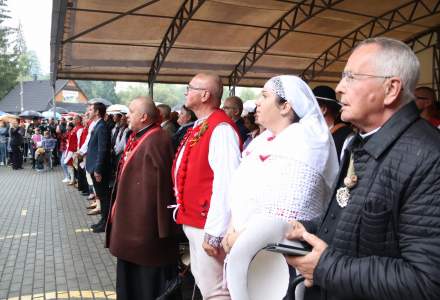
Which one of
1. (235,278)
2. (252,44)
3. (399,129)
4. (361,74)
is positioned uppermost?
(252,44)

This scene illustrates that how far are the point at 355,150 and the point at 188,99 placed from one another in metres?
1.86

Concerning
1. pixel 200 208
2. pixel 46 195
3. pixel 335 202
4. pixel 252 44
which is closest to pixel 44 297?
pixel 200 208

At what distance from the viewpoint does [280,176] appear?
1960mm

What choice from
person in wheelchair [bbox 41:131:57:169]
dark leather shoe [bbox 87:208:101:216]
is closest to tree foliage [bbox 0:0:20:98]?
person in wheelchair [bbox 41:131:57:169]

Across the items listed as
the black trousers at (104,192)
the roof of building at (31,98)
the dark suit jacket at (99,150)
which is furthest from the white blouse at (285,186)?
the roof of building at (31,98)

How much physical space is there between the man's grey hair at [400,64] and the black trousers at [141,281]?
2727 mm

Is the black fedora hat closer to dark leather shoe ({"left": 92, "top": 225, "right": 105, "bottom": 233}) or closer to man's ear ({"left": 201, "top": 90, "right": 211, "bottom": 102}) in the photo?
man's ear ({"left": 201, "top": 90, "right": 211, "bottom": 102})

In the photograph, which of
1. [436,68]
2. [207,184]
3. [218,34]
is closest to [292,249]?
[207,184]

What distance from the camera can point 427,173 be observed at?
1216 millimetres

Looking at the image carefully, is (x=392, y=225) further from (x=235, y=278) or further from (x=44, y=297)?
(x=44, y=297)

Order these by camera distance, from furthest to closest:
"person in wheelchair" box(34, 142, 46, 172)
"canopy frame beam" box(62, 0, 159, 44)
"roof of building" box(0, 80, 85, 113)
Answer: "roof of building" box(0, 80, 85, 113), "person in wheelchair" box(34, 142, 46, 172), "canopy frame beam" box(62, 0, 159, 44)

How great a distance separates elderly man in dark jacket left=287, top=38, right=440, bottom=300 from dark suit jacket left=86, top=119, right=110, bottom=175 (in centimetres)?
544

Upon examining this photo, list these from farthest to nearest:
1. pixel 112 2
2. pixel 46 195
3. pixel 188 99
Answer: pixel 46 195 < pixel 112 2 < pixel 188 99

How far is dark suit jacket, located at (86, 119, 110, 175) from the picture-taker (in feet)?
21.4
